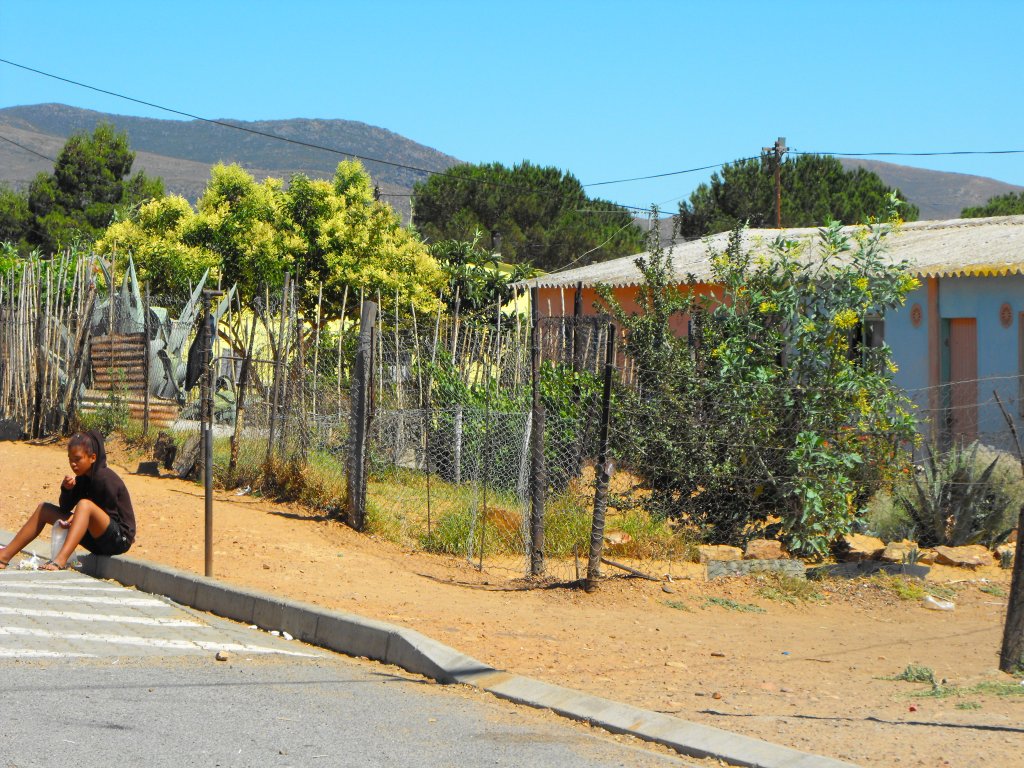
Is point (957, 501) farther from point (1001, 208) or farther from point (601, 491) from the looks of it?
point (1001, 208)

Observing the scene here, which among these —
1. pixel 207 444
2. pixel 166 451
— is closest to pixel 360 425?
pixel 207 444

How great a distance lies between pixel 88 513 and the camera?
948cm

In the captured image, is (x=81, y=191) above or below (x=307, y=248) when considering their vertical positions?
above

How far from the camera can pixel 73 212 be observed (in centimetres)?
5353

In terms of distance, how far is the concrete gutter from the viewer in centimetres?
546

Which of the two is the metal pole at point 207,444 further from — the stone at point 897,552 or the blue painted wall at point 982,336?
the blue painted wall at point 982,336

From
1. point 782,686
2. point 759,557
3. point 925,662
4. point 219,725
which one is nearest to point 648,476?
point 759,557

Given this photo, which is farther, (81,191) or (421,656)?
(81,191)

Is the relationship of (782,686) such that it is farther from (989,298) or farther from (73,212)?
(73,212)

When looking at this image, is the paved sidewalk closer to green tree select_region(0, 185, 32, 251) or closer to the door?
the door

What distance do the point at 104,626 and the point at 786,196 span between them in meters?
43.3

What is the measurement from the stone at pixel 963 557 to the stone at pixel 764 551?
1504 mm

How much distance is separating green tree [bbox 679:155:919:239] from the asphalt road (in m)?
39.0

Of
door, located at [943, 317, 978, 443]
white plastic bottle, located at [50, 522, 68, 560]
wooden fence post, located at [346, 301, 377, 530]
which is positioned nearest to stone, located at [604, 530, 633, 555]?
wooden fence post, located at [346, 301, 377, 530]
